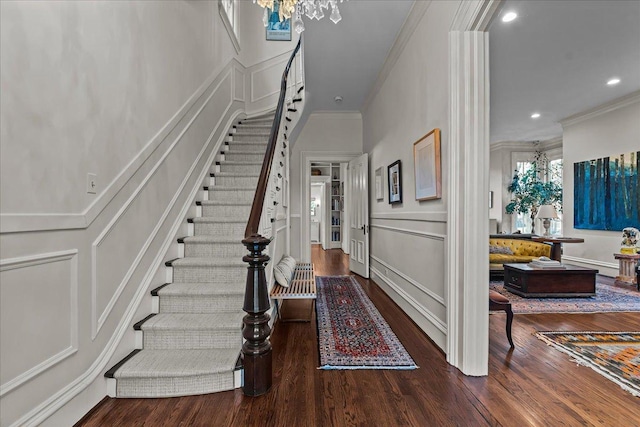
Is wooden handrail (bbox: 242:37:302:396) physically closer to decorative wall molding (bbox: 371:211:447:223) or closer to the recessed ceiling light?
decorative wall molding (bbox: 371:211:447:223)

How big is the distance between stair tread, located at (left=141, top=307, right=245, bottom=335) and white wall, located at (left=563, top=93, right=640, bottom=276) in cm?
650

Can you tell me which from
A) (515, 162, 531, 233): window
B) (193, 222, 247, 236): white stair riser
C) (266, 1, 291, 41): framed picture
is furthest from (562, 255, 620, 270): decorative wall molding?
(266, 1, 291, 41): framed picture

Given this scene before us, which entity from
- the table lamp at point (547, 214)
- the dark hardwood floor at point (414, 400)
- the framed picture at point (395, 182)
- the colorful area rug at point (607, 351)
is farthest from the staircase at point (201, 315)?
the table lamp at point (547, 214)

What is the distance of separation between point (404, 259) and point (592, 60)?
370cm

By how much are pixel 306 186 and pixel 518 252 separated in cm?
423

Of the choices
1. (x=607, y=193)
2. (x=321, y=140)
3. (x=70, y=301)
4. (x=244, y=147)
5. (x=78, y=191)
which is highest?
(x=321, y=140)

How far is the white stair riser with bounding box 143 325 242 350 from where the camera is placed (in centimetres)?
222

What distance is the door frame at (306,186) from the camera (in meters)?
6.35

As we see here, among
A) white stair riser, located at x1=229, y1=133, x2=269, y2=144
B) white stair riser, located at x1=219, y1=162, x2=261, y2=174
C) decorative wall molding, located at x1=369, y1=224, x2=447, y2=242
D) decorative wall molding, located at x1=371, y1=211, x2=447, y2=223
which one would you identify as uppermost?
white stair riser, located at x1=229, y1=133, x2=269, y2=144

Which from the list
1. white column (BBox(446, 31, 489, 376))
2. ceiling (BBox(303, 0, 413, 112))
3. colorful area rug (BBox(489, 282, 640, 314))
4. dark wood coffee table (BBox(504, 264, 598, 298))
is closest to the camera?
white column (BBox(446, 31, 489, 376))

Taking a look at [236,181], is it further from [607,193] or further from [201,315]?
[607,193]

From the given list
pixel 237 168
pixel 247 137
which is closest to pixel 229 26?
pixel 247 137

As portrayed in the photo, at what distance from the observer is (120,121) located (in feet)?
6.98

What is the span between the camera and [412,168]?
136 inches
